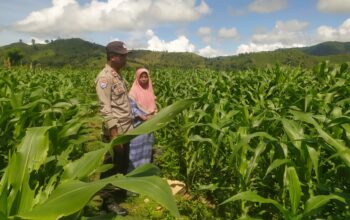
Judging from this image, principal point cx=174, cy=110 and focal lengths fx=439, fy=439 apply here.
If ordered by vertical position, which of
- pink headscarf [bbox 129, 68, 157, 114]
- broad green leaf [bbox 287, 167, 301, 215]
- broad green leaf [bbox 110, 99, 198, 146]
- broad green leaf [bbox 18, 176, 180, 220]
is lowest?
broad green leaf [bbox 287, 167, 301, 215]

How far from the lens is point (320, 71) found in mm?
7414

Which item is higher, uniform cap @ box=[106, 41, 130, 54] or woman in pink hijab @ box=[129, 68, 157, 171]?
uniform cap @ box=[106, 41, 130, 54]

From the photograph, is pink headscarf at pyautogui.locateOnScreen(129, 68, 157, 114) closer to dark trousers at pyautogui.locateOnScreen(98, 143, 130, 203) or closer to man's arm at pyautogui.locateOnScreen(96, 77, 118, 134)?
dark trousers at pyautogui.locateOnScreen(98, 143, 130, 203)

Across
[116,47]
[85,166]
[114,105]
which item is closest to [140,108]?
[114,105]

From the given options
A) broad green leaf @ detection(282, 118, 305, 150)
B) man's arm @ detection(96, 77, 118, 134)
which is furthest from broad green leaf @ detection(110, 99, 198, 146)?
man's arm @ detection(96, 77, 118, 134)

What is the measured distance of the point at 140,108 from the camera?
17.9 ft

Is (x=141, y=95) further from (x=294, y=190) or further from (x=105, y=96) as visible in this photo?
(x=294, y=190)

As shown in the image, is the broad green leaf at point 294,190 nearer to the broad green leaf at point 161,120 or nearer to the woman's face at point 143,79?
the broad green leaf at point 161,120

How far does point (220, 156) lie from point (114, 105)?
124 cm

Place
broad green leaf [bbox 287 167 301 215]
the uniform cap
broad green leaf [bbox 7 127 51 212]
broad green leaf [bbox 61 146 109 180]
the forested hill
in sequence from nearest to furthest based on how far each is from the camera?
broad green leaf [bbox 7 127 51 212] → broad green leaf [bbox 61 146 109 180] → broad green leaf [bbox 287 167 301 215] → the uniform cap → the forested hill

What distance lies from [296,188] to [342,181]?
91 centimetres

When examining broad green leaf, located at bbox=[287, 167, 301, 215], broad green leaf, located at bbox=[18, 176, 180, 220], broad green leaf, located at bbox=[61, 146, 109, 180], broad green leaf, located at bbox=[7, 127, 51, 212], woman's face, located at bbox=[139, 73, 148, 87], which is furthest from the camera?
woman's face, located at bbox=[139, 73, 148, 87]

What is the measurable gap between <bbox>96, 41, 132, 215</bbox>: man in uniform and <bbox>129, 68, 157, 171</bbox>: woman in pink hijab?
0.64 meters

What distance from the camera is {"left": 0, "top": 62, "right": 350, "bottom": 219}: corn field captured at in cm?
141
